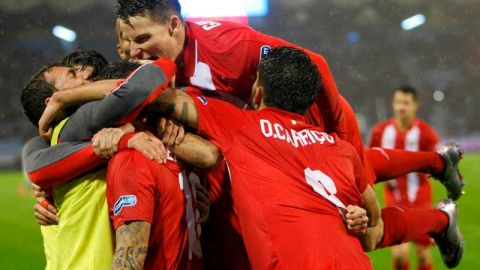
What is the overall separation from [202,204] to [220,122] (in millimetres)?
325

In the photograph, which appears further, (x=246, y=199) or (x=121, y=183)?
(x=246, y=199)

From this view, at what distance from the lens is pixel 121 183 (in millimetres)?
2416

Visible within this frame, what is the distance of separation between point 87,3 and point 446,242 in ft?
41.9

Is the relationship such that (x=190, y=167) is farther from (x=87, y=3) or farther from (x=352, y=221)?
(x=87, y=3)

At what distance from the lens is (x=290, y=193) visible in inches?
102

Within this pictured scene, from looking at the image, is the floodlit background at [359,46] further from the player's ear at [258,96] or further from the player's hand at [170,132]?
the player's hand at [170,132]

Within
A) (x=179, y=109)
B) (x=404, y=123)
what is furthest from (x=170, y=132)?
(x=404, y=123)

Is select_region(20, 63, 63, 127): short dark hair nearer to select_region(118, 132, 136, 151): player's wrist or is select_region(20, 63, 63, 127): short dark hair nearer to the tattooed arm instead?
select_region(118, 132, 136, 151): player's wrist

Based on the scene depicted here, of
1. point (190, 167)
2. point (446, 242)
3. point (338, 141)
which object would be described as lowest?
point (446, 242)

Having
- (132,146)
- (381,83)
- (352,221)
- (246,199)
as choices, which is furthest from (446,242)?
(381,83)

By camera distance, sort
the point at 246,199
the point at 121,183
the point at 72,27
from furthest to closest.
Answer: the point at 72,27 → the point at 246,199 → the point at 121,183

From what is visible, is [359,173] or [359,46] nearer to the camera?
[359,173]

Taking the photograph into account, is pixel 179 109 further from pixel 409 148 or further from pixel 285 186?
pixel 409 148

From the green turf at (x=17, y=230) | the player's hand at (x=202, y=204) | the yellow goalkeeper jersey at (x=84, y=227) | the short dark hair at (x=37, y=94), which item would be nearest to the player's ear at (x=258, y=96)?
the player's hand at (x=202, y=204)
